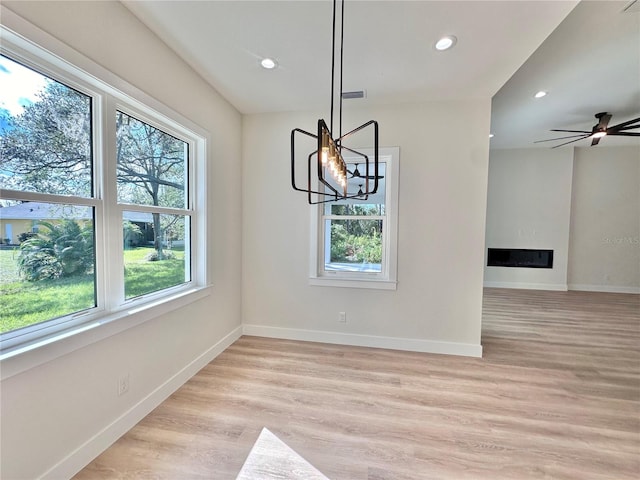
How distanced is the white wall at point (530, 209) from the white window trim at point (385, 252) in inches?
177

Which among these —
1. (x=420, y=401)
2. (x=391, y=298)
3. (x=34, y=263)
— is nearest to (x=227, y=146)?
(x=34, y=263)

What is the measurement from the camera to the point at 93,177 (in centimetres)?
168

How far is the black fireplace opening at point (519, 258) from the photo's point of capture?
609 cm

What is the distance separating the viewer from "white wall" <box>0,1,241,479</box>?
1310mm

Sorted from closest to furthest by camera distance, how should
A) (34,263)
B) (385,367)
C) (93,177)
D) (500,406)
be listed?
1. (34,263)
2. (93,177)
3. (500,406)
4. (385,367)

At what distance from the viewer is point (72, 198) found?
154 cm

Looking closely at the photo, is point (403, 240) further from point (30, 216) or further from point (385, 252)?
point (30, 216)

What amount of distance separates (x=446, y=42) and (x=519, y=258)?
5.93 metres

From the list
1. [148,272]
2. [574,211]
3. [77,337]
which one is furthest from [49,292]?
[574,211]

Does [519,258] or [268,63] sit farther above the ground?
[268,63]

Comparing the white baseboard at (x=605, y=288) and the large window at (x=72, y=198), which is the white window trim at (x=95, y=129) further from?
the white baseboard at (x=605, y=288)

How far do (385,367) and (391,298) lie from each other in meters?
0.77

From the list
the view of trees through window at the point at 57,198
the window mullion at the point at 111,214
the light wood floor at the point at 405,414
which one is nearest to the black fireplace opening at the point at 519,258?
the light wood floor at the point at 405,414

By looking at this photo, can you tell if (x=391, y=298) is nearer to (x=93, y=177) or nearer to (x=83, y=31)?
(x=93, y=177)
